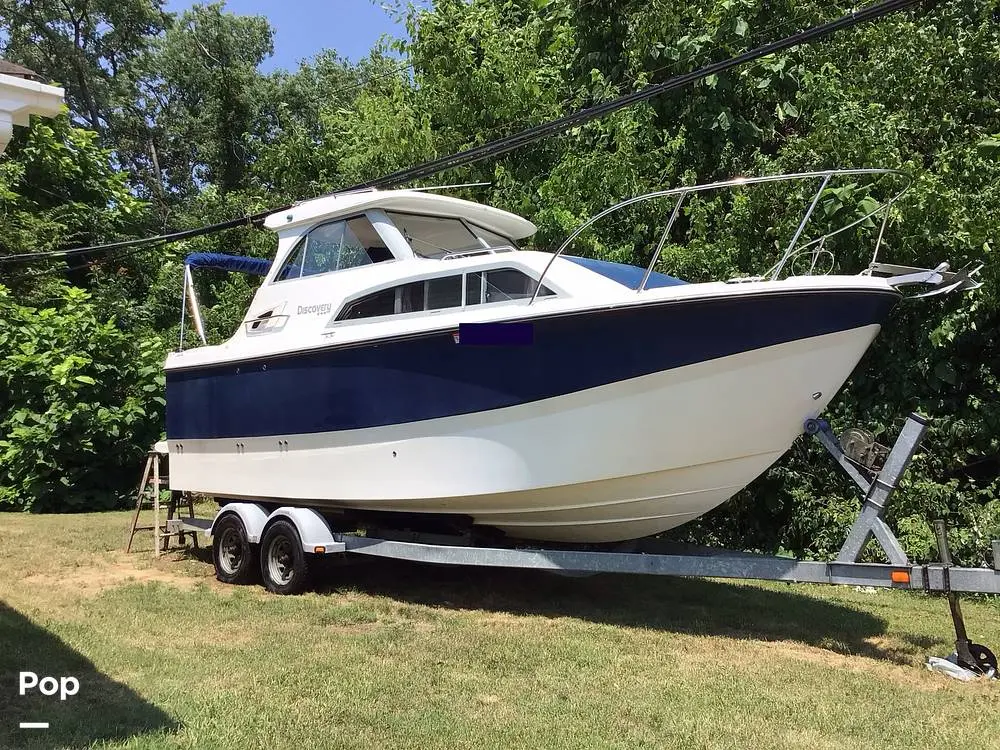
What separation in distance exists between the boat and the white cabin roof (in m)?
0.02

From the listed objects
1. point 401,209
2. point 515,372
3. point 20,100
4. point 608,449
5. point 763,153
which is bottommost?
point 608,449

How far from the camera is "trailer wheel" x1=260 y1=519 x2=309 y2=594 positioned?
6516mm

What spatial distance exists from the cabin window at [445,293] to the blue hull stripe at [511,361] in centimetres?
33

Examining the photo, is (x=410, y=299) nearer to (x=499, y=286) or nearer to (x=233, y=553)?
(x=499, y=286)

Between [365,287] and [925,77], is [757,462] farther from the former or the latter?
[925,77]

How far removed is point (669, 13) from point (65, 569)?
8.85m

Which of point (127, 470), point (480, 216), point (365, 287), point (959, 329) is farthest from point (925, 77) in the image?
point (127, 470)

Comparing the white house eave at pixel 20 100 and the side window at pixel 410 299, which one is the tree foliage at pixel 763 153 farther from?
the white house eave at pixel 20 100

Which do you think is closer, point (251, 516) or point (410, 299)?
point (410, 299)

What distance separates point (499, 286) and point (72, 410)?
31.8 feet

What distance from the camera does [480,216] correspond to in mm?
7469

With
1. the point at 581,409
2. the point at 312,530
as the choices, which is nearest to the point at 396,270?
the point at 581,409

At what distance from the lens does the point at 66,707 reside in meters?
3.92

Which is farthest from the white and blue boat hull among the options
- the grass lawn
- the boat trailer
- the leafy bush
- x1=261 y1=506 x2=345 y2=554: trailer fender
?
the leafy bush
